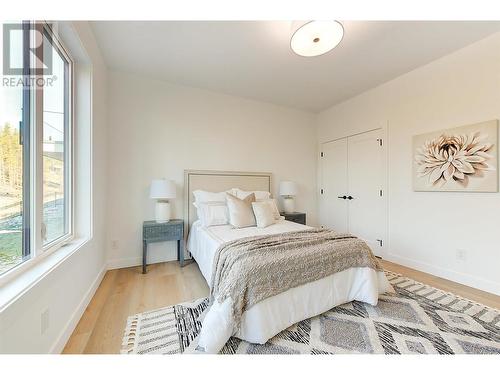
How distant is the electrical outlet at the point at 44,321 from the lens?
3.82 ft

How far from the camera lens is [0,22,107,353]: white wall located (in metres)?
0.97

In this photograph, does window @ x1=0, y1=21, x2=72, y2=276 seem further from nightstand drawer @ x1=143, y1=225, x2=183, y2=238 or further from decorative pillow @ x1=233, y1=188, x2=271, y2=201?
decorative pillow @ x1=233, y1=188, x2=271, y2=201

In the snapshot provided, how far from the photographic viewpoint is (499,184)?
2070 mm

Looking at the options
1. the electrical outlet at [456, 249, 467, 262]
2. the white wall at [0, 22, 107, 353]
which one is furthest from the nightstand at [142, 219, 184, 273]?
the electrical outlet at [456, 249, 467, 262]

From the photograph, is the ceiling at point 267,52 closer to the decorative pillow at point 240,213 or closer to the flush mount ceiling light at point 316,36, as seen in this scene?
the flush mount ceiling light at point 316,36

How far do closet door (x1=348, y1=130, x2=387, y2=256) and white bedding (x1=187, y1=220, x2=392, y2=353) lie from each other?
4.61 ft

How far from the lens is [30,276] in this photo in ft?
3.66
